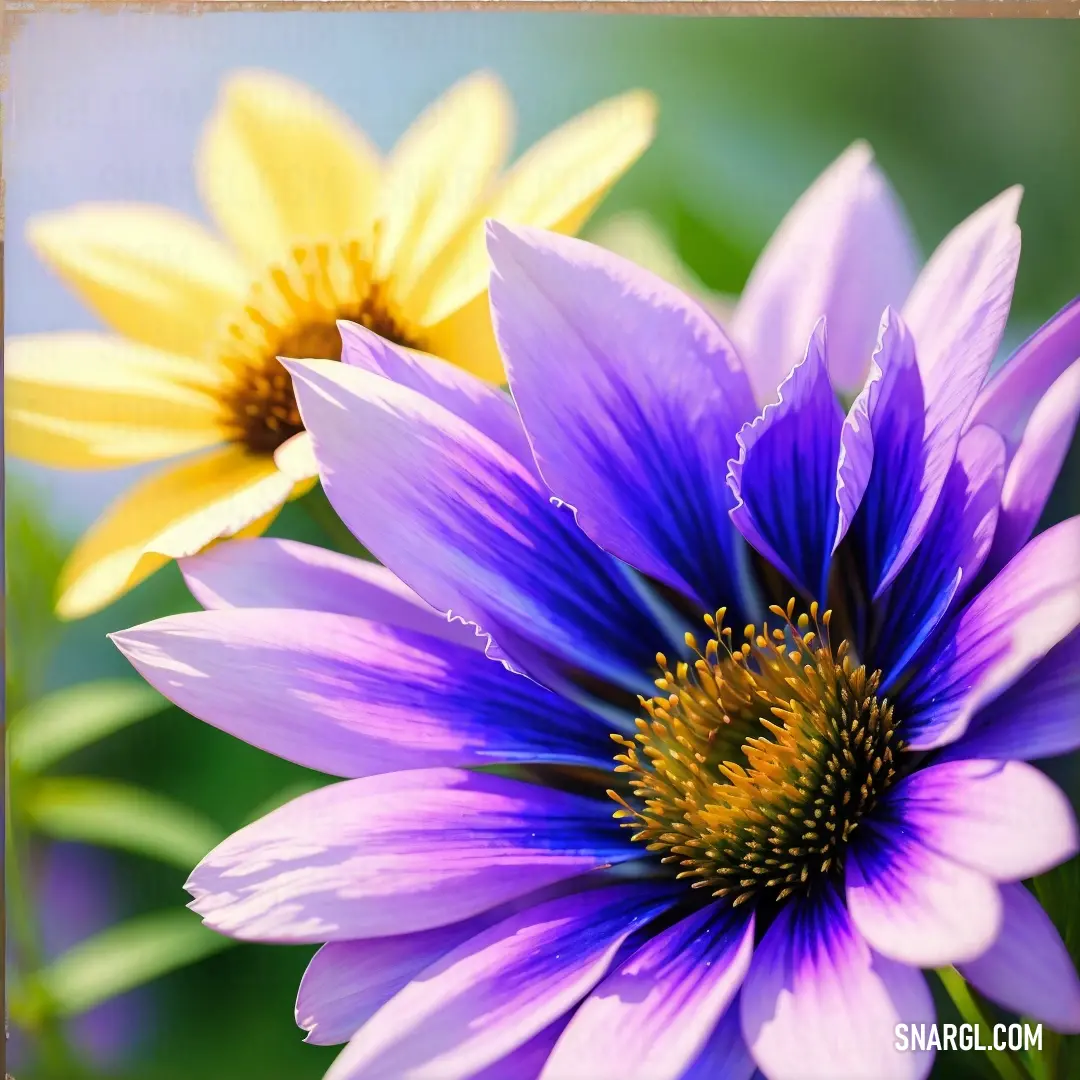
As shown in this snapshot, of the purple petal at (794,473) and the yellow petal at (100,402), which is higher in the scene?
the yellow petal at (100,402)

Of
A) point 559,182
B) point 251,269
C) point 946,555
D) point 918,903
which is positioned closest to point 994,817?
point 918,903

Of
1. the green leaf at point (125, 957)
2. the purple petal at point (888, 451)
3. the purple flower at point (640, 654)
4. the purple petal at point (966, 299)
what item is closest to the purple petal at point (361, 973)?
the purple flower at point (640, 654)

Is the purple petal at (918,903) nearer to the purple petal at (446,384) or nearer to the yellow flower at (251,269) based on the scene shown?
the purple petal at (446,384)

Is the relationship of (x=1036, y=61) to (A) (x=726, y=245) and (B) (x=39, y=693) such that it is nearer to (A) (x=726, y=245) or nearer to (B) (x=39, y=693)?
(A) (x=726, y=245)

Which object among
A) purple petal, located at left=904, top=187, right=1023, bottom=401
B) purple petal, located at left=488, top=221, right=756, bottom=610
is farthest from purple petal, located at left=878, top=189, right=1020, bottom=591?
purple petal, located at left=488, top=221, right=756, bottom=610

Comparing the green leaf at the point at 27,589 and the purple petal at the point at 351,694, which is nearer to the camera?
the purple petal at the point at 351,694

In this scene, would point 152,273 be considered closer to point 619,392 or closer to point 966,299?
point 619,392

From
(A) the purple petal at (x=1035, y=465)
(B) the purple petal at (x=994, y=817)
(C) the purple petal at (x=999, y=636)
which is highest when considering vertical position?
(A) the purple petal at (x=1035, y=465)
